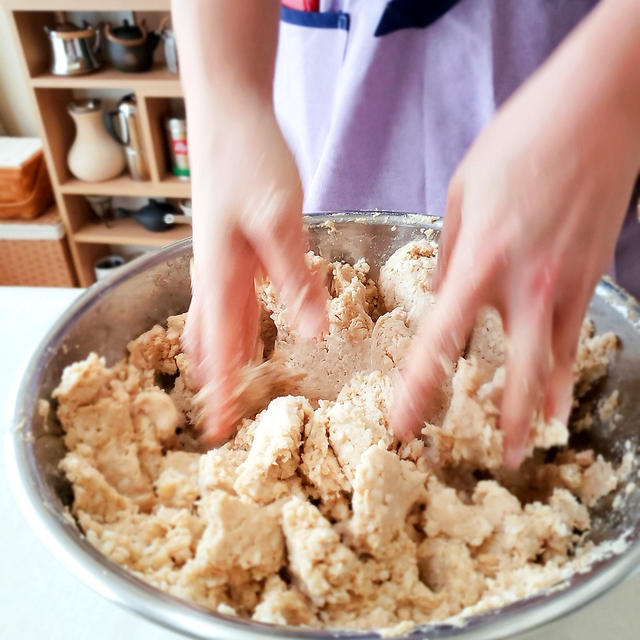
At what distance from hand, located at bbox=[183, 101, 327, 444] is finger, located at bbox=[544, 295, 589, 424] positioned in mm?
191

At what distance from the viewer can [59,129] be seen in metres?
2.28

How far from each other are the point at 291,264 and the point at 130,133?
193cm

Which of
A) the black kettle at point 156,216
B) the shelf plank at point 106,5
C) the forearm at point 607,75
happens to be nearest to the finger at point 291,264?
the forearm at point 607,75

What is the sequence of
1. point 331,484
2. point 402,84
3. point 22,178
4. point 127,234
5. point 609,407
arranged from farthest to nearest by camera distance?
point 127,234 → point 22,178 → point 402,84 → point 609,407 → point 331,484

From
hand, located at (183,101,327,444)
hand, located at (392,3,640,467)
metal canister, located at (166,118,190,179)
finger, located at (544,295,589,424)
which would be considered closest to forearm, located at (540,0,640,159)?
hand, located at (392,3,640,467)

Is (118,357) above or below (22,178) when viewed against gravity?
above

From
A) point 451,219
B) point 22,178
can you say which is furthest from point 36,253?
point 451,219

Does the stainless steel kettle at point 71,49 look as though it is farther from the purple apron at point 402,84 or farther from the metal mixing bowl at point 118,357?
the metal mixing bowl at point 118,357

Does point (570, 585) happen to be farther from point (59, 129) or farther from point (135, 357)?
point (59, 129)

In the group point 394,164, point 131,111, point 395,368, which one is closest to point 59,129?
point 131,111

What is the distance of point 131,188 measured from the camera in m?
2.30

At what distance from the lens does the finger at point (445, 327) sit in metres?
0.46

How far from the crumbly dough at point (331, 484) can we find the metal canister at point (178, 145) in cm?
159

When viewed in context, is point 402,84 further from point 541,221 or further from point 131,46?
point 131,46
